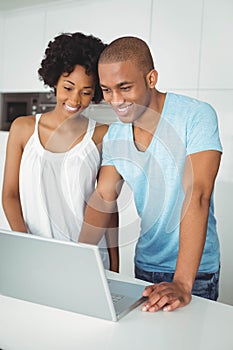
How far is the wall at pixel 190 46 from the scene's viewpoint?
267 cm

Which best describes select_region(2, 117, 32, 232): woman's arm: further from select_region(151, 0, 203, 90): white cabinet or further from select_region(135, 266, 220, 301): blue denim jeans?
select_region(151, 0, 203, 90): white cabinet

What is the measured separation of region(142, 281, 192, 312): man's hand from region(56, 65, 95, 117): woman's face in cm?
66

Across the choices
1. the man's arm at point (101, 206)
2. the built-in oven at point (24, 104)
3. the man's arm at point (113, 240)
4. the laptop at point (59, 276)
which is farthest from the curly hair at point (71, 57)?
the built-in oven at point (24, 104)

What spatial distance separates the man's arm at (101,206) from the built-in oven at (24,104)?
80.0 inches

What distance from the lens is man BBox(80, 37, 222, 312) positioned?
127 centimetres

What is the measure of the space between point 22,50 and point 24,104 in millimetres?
421

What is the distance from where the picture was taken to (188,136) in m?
1.34

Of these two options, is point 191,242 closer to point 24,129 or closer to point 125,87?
point 125,87

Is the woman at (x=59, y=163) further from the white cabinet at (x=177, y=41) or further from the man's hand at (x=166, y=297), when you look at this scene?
the white cabinet at (x=177, y=41)

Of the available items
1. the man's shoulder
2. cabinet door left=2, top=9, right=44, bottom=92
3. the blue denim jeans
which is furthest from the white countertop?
cabinet door left=2, top=9, right=44, bottom=92

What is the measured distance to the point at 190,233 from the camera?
1230mm

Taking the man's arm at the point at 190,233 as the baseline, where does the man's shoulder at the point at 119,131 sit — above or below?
above
